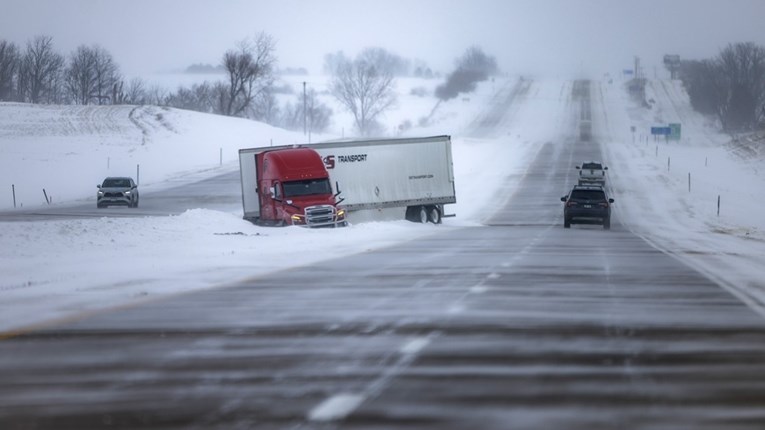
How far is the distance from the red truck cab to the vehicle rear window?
37.9ft

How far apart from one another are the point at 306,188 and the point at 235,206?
991 inches

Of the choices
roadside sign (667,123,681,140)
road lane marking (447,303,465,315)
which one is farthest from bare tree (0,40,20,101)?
road lane marking (447,303,465,315)

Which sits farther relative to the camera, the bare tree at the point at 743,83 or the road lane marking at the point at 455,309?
the bare tree at the point at 743,83

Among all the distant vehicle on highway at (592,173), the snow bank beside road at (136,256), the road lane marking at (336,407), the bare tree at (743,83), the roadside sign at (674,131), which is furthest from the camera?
the bare tree at (743,83)

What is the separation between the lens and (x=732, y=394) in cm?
841

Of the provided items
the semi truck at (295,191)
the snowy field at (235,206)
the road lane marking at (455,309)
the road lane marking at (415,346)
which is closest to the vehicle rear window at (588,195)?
the snowy field at (235,206)

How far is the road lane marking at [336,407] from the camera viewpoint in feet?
24.5

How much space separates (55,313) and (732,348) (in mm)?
7894

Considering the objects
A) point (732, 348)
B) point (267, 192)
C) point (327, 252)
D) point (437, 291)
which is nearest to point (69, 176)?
point (267, 192)

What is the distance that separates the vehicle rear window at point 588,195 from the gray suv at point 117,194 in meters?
26.9

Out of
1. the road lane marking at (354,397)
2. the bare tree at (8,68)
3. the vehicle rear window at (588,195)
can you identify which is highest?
the bare tree at (8,68)

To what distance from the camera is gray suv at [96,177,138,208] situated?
6284cm

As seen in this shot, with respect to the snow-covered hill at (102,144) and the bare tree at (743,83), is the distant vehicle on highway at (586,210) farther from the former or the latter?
the bare tree at (743,83)

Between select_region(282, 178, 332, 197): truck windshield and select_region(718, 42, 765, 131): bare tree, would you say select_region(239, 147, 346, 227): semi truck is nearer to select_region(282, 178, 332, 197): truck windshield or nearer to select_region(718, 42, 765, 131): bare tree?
select_region(282, 178, 332, 197): truck windshield
